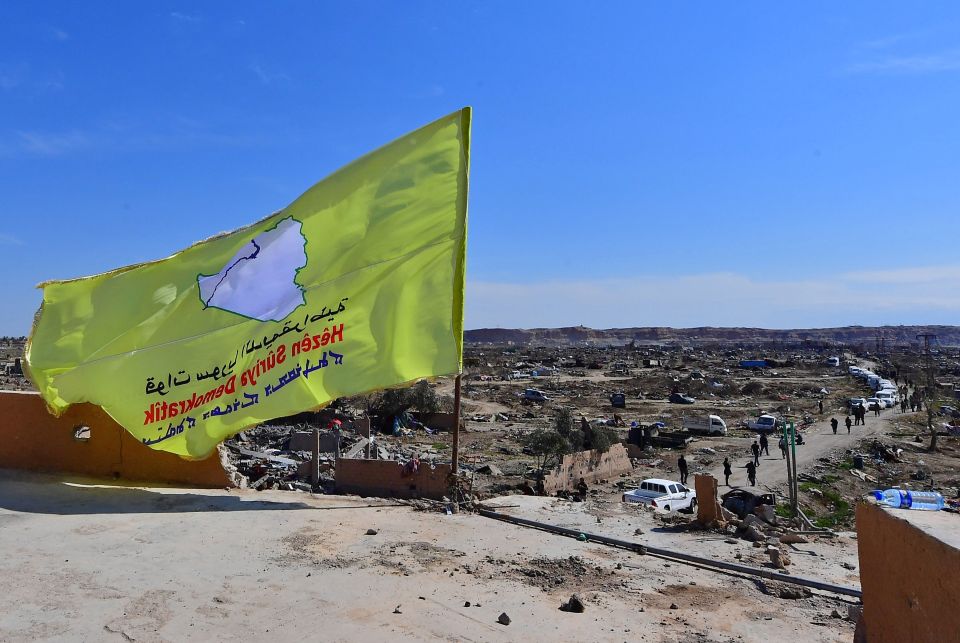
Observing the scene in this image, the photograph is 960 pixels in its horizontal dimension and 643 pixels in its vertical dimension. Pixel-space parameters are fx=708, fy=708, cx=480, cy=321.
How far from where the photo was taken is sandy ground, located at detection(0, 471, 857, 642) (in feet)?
24.4

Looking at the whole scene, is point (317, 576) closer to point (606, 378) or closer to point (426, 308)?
point (426, 308)

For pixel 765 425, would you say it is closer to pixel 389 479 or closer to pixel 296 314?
pixel 389 479

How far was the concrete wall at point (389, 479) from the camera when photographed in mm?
13805

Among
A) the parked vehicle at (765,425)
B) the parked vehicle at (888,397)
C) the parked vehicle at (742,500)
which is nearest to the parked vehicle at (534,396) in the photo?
the parked vehicle at (765,425)

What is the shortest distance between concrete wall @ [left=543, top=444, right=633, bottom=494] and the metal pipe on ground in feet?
26.1

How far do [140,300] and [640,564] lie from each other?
10036 mm

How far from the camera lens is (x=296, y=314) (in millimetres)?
12305

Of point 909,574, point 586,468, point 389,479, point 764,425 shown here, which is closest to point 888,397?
point 764,425

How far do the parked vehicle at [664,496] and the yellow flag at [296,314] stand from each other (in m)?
10.2

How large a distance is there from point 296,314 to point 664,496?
12.2 m

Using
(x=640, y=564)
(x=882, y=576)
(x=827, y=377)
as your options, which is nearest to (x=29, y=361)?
(x=640, y=564)

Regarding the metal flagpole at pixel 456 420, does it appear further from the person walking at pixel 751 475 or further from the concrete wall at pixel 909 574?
the person walking at pixel 751 475

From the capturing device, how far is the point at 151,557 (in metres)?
9.56

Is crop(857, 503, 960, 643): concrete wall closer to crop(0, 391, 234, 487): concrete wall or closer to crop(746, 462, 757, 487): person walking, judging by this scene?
crop(0, 391, 234, 487): concrete wall
